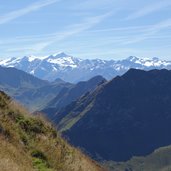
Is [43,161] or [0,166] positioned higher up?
[0,166]

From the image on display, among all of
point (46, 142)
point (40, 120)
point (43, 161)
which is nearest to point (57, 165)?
point (43, 161)

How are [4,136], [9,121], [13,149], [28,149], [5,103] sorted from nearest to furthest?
[13,149] → [4,136] → [28,149] → [9,121] → [5,103]

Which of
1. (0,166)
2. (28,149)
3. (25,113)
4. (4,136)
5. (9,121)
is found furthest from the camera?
(25,113)

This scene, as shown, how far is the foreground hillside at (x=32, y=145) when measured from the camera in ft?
48.7

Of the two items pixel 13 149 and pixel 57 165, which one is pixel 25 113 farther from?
pixel 13 149

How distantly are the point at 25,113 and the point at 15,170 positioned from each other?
10641 mm

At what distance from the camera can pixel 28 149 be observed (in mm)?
17062

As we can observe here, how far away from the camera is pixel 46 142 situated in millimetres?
18516

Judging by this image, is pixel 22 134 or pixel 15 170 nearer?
pixel 15 170

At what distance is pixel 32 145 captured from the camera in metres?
17.7

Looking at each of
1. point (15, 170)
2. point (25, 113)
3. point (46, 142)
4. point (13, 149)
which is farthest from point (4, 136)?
point (25, 113)

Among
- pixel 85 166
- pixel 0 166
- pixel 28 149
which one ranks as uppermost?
pixel 0 166

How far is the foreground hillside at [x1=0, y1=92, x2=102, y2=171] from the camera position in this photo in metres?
14.8

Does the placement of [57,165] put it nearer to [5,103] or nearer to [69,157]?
[69,157]
